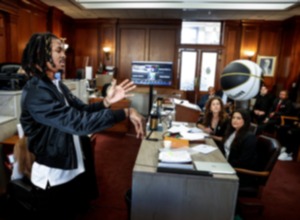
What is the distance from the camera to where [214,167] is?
62.9 inches

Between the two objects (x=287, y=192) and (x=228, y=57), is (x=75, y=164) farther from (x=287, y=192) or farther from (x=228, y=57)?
(x=228, y=57)

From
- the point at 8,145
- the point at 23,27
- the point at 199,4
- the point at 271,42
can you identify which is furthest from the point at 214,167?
the point at 271,42

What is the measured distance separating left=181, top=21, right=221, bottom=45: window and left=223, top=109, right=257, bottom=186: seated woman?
5068 millimetres

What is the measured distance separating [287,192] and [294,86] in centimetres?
388

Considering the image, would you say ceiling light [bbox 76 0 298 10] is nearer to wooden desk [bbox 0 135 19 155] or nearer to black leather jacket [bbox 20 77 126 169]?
wooden desk [bbox 0 135 19 155]

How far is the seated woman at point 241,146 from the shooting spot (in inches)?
83.5

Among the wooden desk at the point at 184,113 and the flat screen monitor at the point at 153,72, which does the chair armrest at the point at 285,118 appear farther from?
the flat screen monitor at the point at 153,72

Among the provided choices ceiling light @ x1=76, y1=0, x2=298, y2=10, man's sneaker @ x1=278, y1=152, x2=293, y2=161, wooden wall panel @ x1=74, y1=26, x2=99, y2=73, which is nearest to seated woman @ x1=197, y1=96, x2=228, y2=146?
man's sneaker @ x1=278, y1=152, x2=293, y2=161

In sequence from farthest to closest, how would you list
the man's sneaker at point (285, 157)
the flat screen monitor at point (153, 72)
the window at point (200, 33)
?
the flat screen monitor at point (153, 72) < the window at point (200, 33) < the man's sneaker at point (285, 157)

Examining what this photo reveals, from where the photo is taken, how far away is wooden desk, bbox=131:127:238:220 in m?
1.45

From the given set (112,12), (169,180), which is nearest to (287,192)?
(169,180)

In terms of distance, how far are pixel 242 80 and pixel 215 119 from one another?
1516 mm

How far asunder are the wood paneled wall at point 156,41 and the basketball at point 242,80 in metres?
5.31

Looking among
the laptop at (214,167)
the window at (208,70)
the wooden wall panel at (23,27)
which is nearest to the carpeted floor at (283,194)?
the laptop at (214,167)
